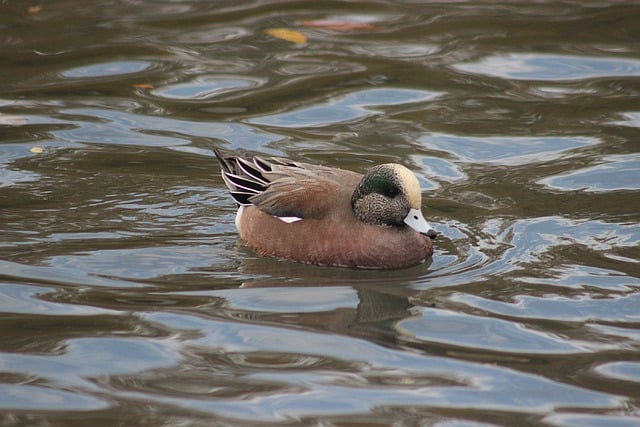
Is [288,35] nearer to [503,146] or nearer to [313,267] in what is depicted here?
[503,146]

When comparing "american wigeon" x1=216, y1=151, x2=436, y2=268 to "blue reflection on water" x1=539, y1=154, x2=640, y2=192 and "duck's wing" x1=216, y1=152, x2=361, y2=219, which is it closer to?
"duck's wing" x1=216, y1=152, x2=361, y2=219

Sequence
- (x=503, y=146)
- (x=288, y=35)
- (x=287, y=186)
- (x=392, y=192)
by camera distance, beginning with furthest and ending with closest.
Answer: (x=288, y=35), (x=503, y=146), (x=287, y=186), (x=392, y=192)

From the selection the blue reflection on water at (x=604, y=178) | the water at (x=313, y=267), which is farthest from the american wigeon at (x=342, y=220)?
the blue reflection on water at (x=604, y=178)

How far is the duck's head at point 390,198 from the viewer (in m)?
7.49

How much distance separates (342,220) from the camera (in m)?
7.68

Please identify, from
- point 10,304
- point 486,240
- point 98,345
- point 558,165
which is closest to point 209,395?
point 98,345

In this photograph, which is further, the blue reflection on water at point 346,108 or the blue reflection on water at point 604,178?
the blue reflection on water at point 346,108

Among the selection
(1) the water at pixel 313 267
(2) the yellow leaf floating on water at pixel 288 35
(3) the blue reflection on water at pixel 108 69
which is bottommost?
(1) the water at pixel 313 267

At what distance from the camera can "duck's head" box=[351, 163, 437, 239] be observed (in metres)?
7.49

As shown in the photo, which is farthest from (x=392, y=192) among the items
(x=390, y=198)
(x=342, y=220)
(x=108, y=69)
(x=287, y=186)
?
(x=108, y=69)

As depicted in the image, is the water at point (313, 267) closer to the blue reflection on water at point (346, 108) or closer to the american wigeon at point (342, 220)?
the blue reflection on water at point (346, 108)

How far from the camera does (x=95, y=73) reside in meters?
11.3

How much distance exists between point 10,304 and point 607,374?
3.19 metres

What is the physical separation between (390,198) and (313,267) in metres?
0.64
